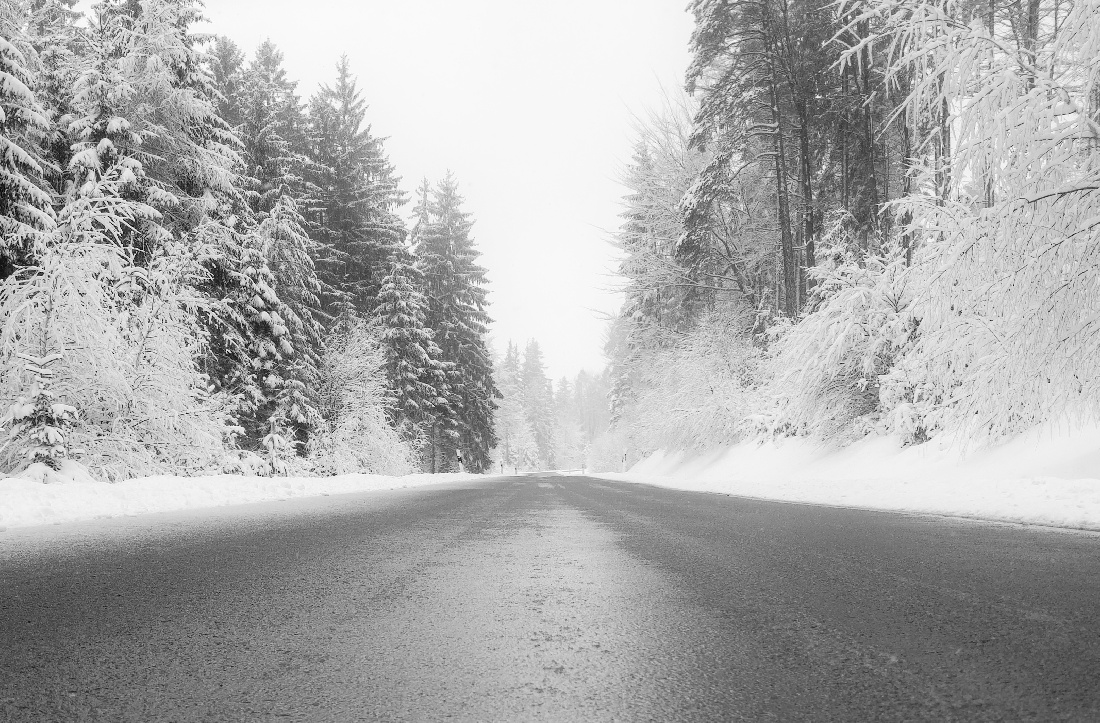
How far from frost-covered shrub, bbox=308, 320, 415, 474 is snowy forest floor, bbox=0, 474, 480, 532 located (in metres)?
12.6

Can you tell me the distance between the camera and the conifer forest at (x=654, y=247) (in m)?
8.13

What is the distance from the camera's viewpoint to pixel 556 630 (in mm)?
2793

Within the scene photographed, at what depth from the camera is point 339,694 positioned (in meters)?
2.00

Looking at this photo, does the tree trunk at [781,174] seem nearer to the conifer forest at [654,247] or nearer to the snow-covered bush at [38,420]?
the conifer forest at [654,247]

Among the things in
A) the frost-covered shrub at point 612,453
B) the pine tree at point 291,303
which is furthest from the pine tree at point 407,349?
the frost-covered shrub at point 612,453

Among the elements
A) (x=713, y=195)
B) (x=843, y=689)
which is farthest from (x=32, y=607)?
(x=713, y=195)

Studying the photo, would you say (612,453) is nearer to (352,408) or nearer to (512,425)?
(512,425)

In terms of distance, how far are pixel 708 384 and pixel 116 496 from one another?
21569mm

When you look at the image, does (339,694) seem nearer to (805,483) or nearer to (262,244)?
(805,483)

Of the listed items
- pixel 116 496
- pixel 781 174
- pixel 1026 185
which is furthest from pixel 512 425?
pixel 1026 185

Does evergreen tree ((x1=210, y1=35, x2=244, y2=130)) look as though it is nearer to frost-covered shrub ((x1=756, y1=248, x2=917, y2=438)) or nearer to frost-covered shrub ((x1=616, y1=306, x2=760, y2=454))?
frost-covered shrub ((x1=616, y1=306, x2=760, y2=454))

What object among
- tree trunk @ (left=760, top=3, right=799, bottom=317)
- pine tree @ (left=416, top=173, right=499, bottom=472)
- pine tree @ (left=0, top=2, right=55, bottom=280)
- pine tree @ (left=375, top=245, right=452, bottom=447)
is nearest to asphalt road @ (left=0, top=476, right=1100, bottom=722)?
pine tree @ (left=0, top=2, right=55, bottom=280)

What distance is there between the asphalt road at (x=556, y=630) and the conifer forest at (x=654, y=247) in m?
4.73

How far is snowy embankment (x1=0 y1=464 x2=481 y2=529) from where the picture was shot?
7.93m
